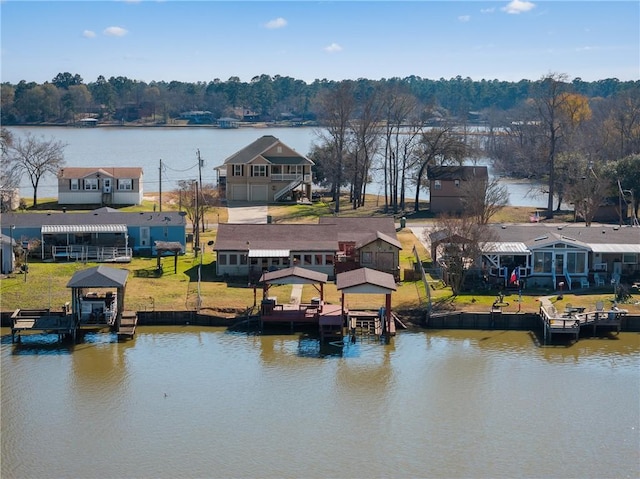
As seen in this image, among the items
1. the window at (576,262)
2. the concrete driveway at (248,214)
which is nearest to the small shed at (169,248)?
the concrete driveway at (248,214)

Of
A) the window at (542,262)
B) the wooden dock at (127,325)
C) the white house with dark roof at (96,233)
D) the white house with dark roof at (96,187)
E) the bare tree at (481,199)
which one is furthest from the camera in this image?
the white house with dark roof at (96,187)

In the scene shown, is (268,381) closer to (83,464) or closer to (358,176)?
(83,464)

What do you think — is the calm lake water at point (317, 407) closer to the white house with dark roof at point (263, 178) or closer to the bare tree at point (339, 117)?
the bare tree at point (339, 117)

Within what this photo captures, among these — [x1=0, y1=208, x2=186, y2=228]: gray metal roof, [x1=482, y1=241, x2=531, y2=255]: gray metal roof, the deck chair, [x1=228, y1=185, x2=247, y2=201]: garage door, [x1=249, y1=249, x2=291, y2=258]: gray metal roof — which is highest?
[x1=228, y1=185, x2=247, y2=201]: garage door

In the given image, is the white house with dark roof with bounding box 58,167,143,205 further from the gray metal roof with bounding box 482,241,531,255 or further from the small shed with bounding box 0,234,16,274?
the gray metal roof with bounding box 482,241,531,255

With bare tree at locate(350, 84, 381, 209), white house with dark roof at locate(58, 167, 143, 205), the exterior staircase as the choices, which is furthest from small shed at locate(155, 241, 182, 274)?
the exterior staircase

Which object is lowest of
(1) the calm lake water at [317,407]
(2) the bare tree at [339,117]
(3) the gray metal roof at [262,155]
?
(1) the calm lake water at [317,407]
